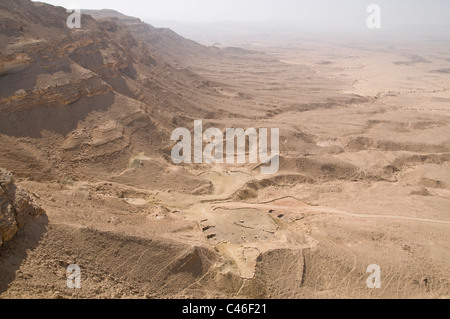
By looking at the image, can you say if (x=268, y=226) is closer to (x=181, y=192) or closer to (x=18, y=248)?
(x=181, y=192)

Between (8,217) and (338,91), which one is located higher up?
(338,91)

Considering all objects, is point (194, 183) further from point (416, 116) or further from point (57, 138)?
point (416, 116)

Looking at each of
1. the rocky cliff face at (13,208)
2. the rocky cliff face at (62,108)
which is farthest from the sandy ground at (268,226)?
the rocky cliff face at (62,108)

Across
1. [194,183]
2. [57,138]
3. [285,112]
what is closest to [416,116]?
[285,112]

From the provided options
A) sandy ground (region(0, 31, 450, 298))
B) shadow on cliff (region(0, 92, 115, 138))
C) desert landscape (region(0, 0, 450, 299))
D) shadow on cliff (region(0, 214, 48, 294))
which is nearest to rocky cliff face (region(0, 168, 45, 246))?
desert landscape (region(0, 0, 450, 299))

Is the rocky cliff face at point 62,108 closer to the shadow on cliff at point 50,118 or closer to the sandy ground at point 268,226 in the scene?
the shadow on cliff at point 50,118

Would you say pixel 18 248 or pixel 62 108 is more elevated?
pixel 62 108

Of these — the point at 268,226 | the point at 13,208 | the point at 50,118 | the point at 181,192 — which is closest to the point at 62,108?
the point at 50,118
